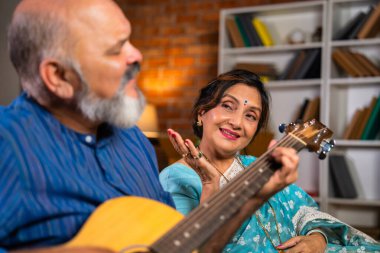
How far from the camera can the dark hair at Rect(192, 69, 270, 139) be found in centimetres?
219

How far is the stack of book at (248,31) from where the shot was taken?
4.98 meters

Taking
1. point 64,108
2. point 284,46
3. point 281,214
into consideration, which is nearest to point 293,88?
point 284,46

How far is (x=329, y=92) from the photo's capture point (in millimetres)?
4586

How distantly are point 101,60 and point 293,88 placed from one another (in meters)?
3.91

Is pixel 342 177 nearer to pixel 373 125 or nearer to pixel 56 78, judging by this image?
pixel 373 125

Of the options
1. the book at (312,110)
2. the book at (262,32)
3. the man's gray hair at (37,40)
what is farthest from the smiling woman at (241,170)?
the book at (262,32)

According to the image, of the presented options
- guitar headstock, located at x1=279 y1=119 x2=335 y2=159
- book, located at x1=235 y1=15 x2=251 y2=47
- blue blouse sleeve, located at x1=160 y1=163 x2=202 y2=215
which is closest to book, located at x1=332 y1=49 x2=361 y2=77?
book, located at x1=235 y1=15 x2=251 y2=47

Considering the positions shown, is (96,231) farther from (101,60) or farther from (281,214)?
(281,214)

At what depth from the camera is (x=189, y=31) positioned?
571cm

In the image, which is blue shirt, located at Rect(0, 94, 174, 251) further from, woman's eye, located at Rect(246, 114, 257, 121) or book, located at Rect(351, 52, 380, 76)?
book, located at Rect(351, 52, 380, 76)

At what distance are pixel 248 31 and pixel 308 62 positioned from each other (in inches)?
24.2

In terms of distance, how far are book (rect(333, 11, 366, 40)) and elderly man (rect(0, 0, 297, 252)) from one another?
3616 mm

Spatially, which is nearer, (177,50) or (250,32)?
(250,32)

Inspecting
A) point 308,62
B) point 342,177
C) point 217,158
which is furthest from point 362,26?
point 217,158
